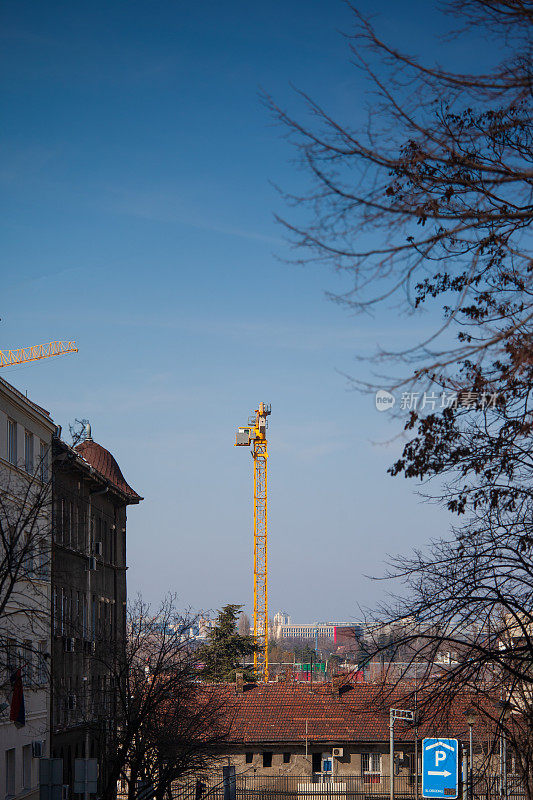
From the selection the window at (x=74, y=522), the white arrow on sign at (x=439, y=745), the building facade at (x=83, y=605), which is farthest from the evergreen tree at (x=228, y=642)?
the white arrow on sign at (x=439, y=745)

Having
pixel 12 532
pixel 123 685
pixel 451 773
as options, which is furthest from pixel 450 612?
pixel 123 685

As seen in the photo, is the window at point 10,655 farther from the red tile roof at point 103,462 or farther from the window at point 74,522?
the red tile roof at point 103,462

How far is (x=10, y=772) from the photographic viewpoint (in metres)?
32.2

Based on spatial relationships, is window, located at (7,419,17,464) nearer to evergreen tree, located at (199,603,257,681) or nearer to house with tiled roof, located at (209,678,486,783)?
house with tiled roof, located at (209,678,486,783)

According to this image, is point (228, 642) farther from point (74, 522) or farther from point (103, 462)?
point (74, 522)

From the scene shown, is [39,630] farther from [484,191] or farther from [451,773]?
[484,191]

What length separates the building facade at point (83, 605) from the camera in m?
37.6

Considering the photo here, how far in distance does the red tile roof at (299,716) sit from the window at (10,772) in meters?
19.2

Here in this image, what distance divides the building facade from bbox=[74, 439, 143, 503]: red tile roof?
0.10m

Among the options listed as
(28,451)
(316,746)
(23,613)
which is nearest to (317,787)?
(316,746)

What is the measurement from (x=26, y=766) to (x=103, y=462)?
19.5 metres

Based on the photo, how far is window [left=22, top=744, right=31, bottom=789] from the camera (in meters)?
33.9

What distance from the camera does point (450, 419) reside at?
29.1 ft

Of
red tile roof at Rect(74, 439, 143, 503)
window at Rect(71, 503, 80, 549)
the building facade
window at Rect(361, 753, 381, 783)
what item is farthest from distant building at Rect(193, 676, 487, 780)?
window at Rect(71, 503, 80, 549)
